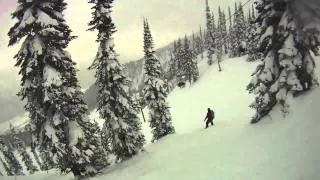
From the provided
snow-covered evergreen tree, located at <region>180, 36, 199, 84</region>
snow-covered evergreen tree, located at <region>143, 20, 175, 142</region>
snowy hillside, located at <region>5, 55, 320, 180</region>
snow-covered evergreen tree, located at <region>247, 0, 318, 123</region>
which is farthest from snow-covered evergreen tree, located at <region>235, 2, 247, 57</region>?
snow-covered evergreen tree, located at <region>247, 0, 318, 123</region>

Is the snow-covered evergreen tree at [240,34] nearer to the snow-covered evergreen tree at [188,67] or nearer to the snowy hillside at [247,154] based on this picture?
the snow-covered evergreen tree at [188,67]

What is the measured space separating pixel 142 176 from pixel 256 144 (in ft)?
20.4

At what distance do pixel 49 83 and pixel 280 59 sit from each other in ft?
42.6

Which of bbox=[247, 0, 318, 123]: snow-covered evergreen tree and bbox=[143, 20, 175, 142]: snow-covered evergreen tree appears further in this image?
bbox=[143, 20, 175, 142]: snow-covered evergreen tree

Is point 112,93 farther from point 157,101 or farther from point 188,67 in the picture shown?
point 188,67

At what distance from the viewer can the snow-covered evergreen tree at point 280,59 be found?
19047mm

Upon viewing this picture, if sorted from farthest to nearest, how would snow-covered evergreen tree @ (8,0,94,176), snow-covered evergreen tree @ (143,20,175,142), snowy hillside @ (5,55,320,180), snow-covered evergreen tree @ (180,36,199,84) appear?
snow-covered evergreen tree @ (180,36,199,84) → snow-covered evergreen tree @ (143,20,175,142) → snow-covered evergreen tree @ (8,0,94,176) → snowy hillside @ (5,55,320,180)

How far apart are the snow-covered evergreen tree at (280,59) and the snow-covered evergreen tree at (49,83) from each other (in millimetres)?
11018

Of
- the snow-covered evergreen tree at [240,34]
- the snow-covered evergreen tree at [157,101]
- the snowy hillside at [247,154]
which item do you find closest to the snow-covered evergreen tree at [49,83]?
the snowy hillside at [247,154]

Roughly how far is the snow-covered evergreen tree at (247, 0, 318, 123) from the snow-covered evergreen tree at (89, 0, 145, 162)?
1042 cm

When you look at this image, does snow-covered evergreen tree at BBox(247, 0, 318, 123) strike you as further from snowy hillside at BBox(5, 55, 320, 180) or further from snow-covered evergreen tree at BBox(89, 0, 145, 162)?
snow-covered evergreen tree at BBox(89, 0, 145, 162)

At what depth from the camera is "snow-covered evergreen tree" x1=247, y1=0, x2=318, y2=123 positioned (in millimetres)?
19047

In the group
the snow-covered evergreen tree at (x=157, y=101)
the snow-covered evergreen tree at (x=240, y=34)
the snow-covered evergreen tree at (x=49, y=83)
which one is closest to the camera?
the snow-covered evergreen tree at (x=49, y=83)

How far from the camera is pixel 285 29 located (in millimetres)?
19062
